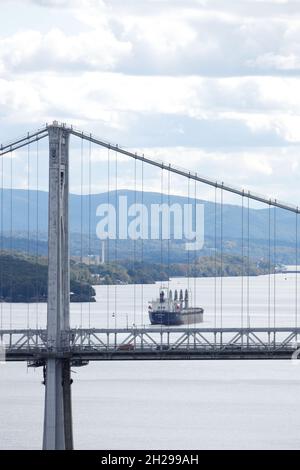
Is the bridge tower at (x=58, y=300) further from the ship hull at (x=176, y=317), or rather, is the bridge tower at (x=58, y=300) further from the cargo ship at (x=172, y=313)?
the cargo ship at (x=172, y=313)

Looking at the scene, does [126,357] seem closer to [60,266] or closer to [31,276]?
[60,266]

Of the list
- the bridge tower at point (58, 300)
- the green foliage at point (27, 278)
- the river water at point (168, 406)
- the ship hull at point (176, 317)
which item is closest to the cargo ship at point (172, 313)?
the ship hull at point (176, 317)

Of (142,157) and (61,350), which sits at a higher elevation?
(142,157)

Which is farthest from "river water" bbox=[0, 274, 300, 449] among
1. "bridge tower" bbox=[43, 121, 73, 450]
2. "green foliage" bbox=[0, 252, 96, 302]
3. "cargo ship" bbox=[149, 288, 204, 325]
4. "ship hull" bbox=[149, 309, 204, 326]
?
"cargo ship" bbox=[149, 288, 204, 325]

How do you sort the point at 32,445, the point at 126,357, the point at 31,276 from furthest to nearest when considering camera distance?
1. the point at 31,276
2. the point at 32,445
3. the point at 126,357
